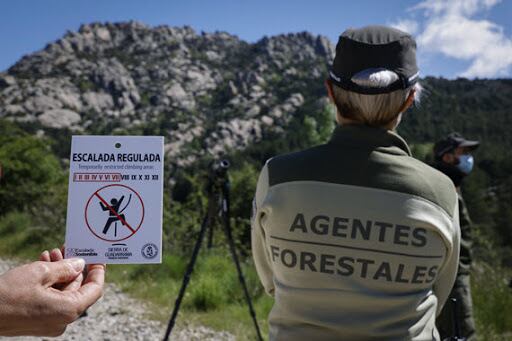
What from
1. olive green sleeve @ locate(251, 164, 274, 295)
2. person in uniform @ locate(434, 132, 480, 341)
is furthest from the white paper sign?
person in uniform @ locate(434, 132, 480, 341)

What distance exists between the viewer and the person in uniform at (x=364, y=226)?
38.3 inches

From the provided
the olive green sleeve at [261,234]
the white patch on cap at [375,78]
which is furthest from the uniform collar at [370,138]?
the olive green sleeve at [261,234]

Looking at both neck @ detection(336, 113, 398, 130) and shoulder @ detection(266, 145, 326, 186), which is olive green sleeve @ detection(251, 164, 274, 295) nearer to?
shoulder @ detection(266, 145, 326, 186)

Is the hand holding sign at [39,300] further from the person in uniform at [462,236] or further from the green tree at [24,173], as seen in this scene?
the green tree at [24,173]

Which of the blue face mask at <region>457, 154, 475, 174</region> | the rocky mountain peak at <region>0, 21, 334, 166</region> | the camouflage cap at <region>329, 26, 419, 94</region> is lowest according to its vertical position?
the blue face mask at <region>457, 154, 475, 174</region>

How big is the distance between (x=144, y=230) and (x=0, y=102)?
257 ft

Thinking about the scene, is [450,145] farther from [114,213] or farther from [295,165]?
[114,213]

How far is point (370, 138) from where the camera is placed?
1046 mm

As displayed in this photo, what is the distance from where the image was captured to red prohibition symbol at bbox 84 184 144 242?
1.05m

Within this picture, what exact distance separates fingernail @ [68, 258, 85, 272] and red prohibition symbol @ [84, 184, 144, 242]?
0.24 ft

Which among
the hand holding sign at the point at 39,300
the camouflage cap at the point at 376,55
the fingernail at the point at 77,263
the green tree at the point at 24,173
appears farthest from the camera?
the green tree at the point at 24,173

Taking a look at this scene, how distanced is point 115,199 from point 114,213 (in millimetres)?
36

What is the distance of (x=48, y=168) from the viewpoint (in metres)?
10.4

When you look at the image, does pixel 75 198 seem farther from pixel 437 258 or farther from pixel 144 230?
pixel 437 258
